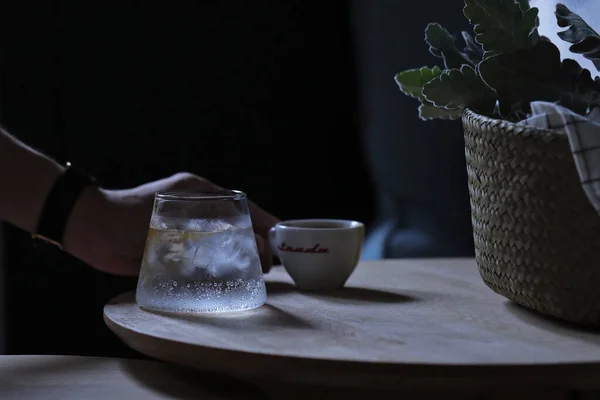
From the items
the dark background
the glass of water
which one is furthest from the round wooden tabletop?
the dark background

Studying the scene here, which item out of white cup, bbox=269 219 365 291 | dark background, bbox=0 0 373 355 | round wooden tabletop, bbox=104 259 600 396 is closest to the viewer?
round wooden tabletop, bbox=104 259 600 396

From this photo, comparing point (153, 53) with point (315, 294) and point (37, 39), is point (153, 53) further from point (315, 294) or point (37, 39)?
point (315, 294)

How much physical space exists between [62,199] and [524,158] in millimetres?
679

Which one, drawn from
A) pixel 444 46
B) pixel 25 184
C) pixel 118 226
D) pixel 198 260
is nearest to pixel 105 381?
pixel 198 260

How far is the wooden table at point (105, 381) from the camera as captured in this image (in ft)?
2.65

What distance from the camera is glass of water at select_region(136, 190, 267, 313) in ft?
2.93

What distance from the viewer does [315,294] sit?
40.2 inches

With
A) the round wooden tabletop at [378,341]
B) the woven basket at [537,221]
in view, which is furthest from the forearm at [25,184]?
the woven basket at [537,221]

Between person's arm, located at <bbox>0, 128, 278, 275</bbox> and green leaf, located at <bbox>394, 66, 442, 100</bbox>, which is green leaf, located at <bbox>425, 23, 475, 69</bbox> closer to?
green leaf, located at <bbox>394, 66, 442, 100</bbox>

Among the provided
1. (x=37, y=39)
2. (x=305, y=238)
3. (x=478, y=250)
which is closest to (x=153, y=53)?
(x=37, y=39)

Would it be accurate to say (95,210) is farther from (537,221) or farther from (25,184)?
(537,221)

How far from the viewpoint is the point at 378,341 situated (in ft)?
2.46

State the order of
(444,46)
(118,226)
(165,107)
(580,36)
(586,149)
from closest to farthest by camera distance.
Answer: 1. (586,149)
2. (580,36)
3. (444,46)
4. (118,226)
5. (165,107)

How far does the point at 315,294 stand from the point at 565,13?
0.45 meters
